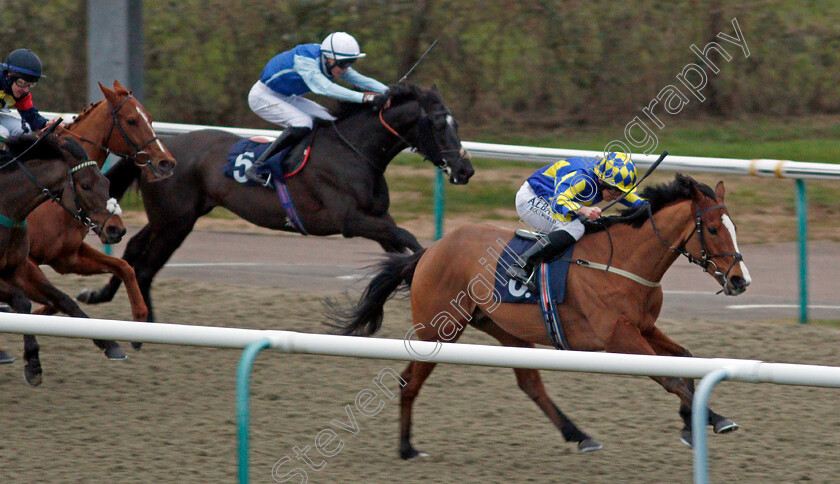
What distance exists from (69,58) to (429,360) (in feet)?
38.0

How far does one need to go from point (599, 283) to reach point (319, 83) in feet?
9.66

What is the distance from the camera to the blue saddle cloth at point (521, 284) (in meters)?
4.95

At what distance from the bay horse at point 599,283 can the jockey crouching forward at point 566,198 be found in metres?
0.10

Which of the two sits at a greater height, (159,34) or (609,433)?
(159,34)

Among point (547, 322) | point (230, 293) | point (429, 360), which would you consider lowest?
point (230, 293)

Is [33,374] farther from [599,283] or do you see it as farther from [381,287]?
[599,283]

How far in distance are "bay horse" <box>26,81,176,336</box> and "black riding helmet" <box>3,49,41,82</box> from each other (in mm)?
350

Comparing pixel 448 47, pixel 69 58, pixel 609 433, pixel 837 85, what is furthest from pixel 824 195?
pixel 69 58

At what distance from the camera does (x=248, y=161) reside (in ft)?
23.9

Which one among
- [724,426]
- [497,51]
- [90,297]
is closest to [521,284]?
[724,426]

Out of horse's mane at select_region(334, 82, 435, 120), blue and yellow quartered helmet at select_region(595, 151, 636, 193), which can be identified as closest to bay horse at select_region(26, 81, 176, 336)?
horse's mane at select_region(334, 82, 435, 120)

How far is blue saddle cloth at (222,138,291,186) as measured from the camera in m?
7.21

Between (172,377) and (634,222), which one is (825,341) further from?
(172,377)

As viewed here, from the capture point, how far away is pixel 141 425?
17.0 feet
